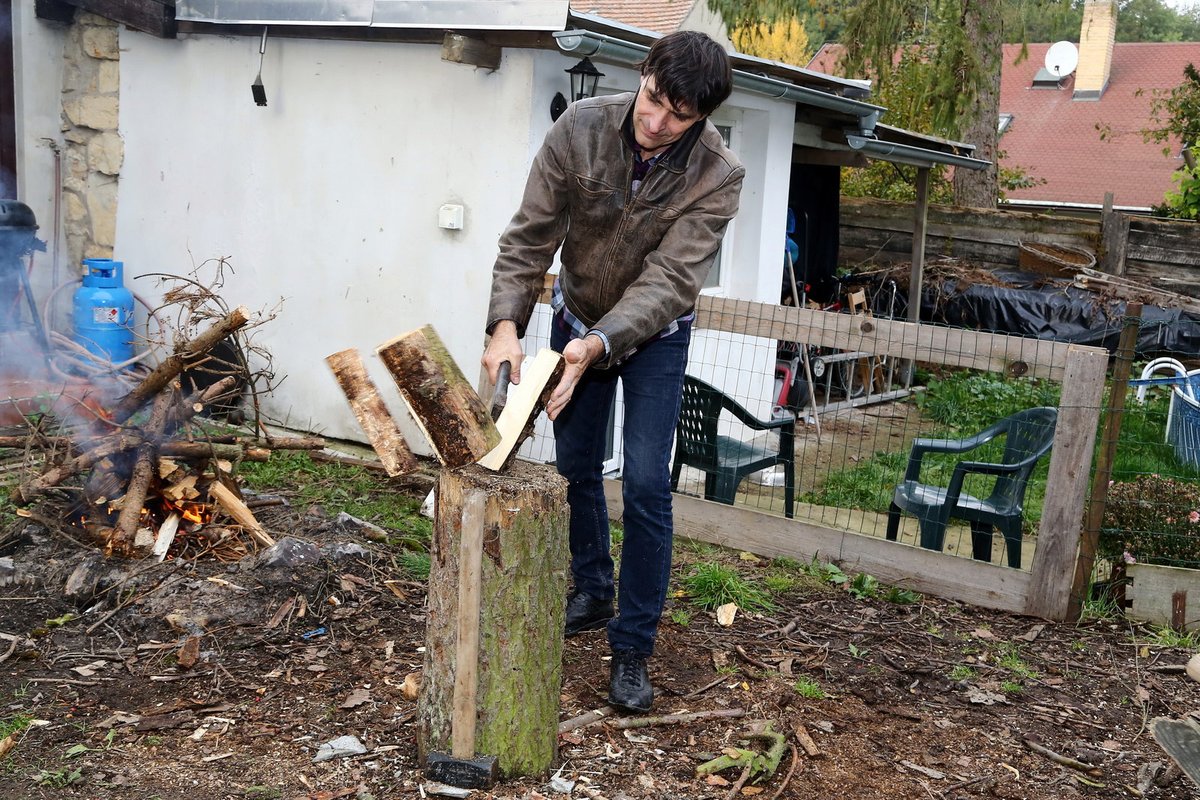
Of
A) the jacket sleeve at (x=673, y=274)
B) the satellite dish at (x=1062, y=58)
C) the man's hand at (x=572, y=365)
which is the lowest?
the man's hand at (x=572, y=365)

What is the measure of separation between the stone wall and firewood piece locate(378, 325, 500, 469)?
20.7 feet

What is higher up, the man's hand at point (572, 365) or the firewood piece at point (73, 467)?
the man's hand at point (572, 365)

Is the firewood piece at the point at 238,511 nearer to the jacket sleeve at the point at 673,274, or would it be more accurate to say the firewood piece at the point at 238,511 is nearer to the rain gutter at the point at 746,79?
the jacket sleeve at the point at 673,274

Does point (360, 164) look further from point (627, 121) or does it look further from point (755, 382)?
point (627, 121)

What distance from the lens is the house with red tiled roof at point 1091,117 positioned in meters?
27.2

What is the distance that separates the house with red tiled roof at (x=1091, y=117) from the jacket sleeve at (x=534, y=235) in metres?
23.4

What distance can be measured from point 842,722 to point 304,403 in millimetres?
5096

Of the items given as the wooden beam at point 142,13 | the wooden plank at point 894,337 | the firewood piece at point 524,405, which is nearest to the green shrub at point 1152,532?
the wooden plank at point 894,337

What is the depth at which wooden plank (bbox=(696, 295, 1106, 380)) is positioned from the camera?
4.68 meters

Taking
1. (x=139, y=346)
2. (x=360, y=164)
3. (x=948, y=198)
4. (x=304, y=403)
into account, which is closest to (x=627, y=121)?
(x=360, y=164)

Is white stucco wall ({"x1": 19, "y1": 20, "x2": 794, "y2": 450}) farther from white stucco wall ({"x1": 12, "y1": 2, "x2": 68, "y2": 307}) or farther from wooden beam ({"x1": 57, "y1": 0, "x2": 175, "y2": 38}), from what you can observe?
wooden beam ({"x1": 57, "y1": 0, "x2": 175, "y2": 38})

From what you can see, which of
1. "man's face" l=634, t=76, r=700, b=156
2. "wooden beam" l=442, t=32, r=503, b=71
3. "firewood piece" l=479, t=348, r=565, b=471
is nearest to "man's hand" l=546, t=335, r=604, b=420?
"firewood piece" l=479, t=348, r=565, b=471

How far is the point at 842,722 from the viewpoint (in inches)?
141

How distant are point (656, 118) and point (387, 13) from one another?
3.88 m
